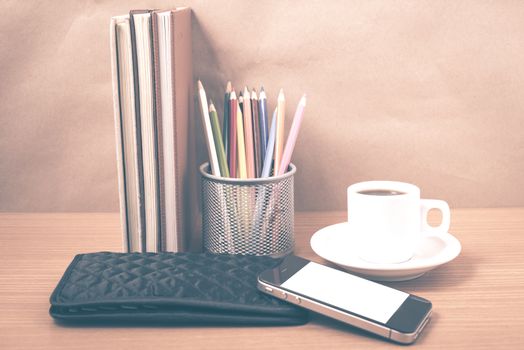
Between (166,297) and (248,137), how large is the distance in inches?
8.8

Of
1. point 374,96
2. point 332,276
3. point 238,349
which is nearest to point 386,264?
point 332,276

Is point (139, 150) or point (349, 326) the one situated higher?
point (139, 150)

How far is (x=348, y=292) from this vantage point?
1.85 feet

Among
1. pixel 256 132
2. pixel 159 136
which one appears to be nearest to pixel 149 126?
pixel 159 136

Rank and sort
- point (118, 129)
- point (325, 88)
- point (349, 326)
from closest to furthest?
point (349, 326) < point (118, 129) < point (325, 88)

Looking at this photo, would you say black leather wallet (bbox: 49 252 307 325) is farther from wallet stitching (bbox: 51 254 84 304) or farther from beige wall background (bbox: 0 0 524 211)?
beige wall background (bbox: 0 0 524 211)

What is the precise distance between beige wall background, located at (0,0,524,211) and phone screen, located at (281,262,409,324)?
0.28 meters

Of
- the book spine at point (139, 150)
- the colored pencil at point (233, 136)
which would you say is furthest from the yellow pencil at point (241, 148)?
the book spine at point (139, 150)

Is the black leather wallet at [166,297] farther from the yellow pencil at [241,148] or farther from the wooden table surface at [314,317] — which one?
the yellow pencil at [241,148]

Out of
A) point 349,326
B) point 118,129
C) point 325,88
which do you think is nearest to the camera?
point 349,326

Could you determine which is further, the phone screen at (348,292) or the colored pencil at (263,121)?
the colored pencil at (263,121)

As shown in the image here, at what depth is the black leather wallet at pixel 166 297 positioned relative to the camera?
1.77 ft

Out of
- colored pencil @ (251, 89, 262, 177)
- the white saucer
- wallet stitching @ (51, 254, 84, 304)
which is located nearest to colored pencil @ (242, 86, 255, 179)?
colored pencil @ (251, 89, 262, 177)

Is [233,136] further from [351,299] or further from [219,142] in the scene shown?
[351,299]
